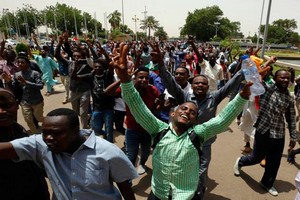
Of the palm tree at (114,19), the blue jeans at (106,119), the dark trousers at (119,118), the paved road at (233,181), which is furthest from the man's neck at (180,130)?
the palm tree at (114,19)

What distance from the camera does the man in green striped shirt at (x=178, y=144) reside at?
2168mm

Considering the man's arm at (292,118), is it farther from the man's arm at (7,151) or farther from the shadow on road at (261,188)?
the man's arm at (7,151)

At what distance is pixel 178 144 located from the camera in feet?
7.14

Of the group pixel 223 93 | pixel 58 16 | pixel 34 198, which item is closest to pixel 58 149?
pixel 34 198

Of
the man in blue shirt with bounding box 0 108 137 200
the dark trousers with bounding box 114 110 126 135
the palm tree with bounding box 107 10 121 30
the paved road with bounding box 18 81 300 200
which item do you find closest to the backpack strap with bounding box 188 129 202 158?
the man in blue shirt with bounding box 0 108 137 200

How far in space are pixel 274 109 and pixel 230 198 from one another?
131 cm

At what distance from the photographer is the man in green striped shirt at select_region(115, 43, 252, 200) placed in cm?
217

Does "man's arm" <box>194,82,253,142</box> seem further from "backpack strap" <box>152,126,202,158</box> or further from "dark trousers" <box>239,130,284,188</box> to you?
"dark trousers" <box>239,130,284,188</box>

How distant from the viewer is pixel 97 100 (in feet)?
14.5

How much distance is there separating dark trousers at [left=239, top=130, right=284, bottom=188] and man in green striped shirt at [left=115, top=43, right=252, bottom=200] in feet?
4.97

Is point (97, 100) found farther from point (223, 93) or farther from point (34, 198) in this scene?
point (34, 198)

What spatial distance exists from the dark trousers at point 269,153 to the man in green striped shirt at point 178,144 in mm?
1514

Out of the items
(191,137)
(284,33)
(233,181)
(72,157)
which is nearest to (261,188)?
(233,181)

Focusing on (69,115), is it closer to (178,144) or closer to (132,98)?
(132,98)
